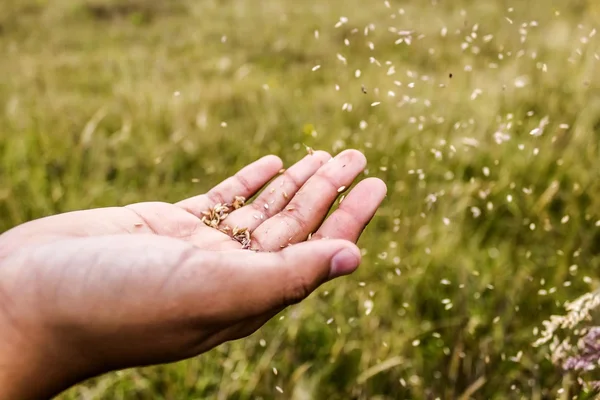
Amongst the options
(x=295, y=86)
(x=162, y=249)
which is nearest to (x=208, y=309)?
(x=162, y=249)

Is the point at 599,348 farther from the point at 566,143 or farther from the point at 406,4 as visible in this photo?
the point at 406,4

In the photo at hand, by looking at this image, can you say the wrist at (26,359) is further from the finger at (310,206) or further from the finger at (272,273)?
the finger at (310,206)

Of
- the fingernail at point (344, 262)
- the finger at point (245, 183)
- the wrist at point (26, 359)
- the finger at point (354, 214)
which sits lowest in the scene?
the wrist at point (26, 359)

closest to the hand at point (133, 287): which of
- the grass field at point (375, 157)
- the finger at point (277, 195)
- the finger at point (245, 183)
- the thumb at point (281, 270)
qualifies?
the thumb at point (281, 270)

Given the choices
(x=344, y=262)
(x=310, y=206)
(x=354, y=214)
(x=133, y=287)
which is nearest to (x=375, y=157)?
(x=310, y=206)

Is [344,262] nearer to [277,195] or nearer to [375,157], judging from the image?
[277,195]

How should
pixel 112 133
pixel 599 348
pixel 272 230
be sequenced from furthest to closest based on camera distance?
pixel 112 133 → pixel 272 230 → pixel 599 348
